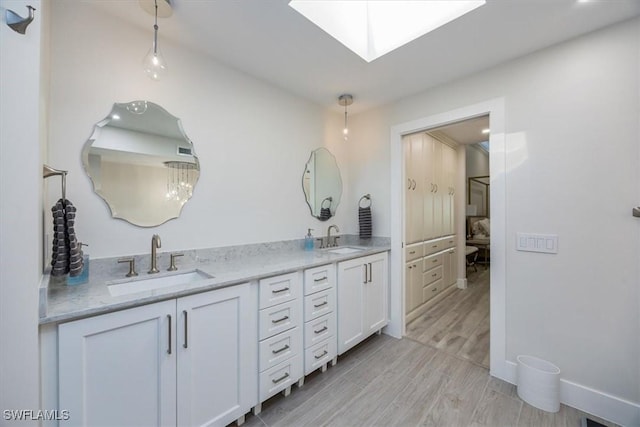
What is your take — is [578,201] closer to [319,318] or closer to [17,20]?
[319,318]

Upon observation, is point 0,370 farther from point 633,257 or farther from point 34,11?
point 633,257

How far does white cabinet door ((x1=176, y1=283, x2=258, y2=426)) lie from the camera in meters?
1.26

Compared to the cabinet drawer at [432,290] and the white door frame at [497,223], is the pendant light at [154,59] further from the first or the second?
the cabinet drawer at [432,290]

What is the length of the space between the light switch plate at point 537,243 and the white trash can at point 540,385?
79cm

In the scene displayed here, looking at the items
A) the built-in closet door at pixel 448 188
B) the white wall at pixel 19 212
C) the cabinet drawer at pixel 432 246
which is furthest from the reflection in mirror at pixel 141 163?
the built-in closet door at pixel 448 188

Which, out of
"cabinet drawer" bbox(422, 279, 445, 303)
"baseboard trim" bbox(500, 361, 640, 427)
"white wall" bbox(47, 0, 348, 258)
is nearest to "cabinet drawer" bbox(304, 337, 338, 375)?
"white wall" bbox(47, 0, 348, 258)

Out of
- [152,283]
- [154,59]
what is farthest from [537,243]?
[154,59]

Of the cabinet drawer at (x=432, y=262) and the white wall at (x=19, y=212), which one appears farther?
the cabinet drawer at (x=432, y=262)

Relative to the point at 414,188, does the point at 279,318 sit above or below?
below

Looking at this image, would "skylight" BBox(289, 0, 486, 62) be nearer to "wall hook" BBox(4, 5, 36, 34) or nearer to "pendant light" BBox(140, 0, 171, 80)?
"pendant light" BBox(140, 0, 171, 80)

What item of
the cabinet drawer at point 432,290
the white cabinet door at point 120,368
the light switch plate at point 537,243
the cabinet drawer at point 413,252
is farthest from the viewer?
the cabinet drawer at point 432,290

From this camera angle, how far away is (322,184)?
2.79 meters

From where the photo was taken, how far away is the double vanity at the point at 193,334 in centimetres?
100

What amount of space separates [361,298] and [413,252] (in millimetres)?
1070
